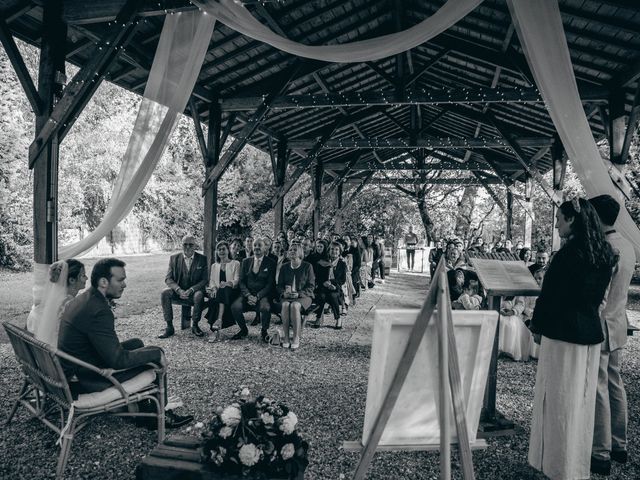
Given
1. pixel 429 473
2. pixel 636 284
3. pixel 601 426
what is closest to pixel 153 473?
pixel 429 473

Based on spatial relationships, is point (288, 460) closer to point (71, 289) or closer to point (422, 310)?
point (422, 310)

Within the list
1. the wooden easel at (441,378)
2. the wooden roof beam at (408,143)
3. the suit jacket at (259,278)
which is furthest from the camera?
the wooden roof beam at (408,143)

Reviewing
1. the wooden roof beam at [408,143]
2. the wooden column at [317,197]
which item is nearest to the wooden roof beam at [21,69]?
the wooden roof beam at [408,143]

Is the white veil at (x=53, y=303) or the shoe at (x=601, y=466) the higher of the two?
the white veil at (x=53, y=303)

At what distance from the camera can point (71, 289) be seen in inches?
148

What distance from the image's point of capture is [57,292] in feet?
12.4

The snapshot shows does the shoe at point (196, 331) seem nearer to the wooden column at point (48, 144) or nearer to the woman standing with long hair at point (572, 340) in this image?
the wooden column at point (48, 144)

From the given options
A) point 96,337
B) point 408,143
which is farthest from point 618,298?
point 408,143

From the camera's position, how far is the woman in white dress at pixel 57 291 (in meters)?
3.66

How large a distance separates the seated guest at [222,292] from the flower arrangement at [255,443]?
398cm

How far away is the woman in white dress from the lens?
3.66 meters

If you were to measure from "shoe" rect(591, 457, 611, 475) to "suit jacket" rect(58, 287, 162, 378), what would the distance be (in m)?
2.86

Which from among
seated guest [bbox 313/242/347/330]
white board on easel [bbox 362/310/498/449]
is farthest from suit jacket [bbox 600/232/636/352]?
seated guest [bbox 313/242/347/330]

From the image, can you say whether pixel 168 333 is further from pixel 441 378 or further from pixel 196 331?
pixel 441 378
